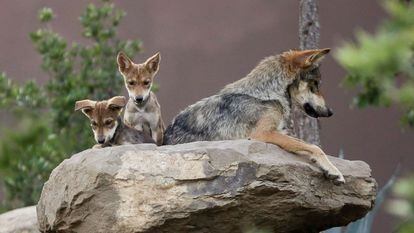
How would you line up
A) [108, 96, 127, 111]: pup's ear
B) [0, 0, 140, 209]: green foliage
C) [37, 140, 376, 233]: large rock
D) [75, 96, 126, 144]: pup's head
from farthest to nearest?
[0, 0, 140, 209]: green foliage < [108, 96, 127, 111]: pup's ear < [75, 96, 126, 144]: pup's head < [37, 140, 376, 233]: large rock

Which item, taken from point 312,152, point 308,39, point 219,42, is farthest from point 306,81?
point 219,42

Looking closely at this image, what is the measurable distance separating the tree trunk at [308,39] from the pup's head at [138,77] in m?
1.57

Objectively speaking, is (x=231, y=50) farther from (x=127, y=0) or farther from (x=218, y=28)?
(x=127, y=0)

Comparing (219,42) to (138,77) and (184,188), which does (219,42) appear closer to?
(138,77)

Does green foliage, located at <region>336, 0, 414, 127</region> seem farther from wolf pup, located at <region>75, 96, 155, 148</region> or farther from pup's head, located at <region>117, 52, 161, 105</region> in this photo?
pup's head, located at <region>117, 52, 161, 105</region>

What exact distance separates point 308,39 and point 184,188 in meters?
3.40

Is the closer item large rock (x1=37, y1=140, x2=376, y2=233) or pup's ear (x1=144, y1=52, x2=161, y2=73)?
large rock (x1=37, y1=140, x2=376, y2=233)

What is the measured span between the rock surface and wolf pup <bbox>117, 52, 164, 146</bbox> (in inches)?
42.5

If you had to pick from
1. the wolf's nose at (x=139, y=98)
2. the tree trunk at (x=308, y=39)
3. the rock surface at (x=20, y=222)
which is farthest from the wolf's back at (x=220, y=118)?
the tree trunk at (x=308, y=39)

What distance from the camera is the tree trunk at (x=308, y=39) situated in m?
7.46

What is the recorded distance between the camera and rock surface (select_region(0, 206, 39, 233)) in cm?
639

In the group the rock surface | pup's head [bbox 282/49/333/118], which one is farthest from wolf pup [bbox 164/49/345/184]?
the rock surface

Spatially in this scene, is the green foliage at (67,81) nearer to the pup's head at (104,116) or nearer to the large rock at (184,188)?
the pup's head at (104,116)

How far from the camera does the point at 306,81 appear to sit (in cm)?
563
